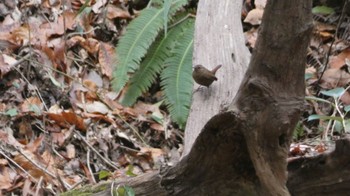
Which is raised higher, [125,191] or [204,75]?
[204,75]

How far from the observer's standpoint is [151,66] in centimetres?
375

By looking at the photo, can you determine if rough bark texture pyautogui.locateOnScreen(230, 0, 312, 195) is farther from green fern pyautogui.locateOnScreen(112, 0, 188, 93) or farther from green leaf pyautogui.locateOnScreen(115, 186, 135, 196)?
green fern pyautogui.locateOnScreen(112, 0, 188, 93)

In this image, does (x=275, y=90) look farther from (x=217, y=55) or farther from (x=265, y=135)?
(x=217, y=55)

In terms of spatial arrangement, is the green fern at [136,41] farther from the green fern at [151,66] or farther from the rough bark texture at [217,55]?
the rough bark texture at [217,55]

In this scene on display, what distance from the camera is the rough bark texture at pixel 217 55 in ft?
7.22

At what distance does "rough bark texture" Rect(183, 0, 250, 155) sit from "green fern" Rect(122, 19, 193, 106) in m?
0.99

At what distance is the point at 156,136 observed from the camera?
353 cm

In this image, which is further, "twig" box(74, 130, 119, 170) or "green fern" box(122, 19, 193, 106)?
"green fern" box(122, 19, 193, 106)

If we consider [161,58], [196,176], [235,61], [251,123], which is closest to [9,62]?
[161,58]

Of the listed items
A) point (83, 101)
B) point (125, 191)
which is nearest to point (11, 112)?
point (83, 101)

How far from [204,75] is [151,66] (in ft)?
4.98

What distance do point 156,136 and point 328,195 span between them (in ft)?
6.66

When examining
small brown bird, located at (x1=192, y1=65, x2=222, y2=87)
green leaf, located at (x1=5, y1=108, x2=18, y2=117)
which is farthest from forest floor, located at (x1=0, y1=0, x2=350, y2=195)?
small brown bird, located at (x1=192, y1=65, x2=222, y2=87)

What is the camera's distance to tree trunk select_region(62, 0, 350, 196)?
4.38 feet
